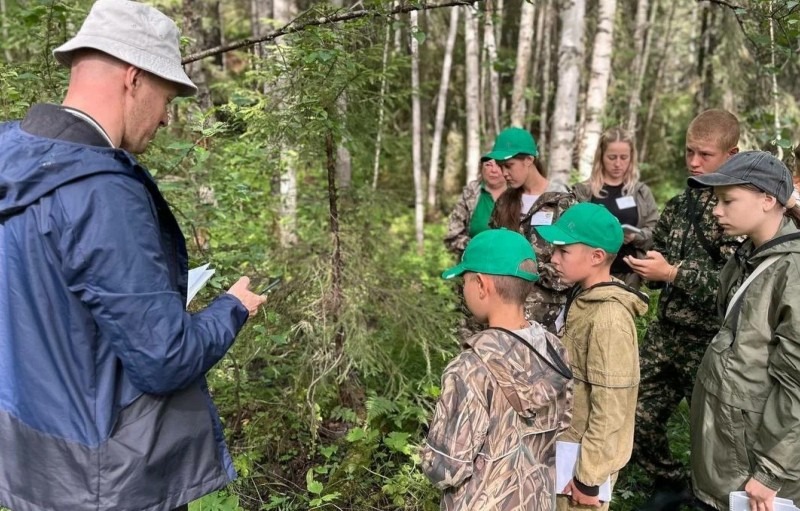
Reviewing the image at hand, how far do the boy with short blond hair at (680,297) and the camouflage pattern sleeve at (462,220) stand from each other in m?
1.53

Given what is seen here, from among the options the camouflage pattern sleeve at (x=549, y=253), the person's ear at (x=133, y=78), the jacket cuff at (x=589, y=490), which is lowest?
the jacket cuff at (x=589, y=490)

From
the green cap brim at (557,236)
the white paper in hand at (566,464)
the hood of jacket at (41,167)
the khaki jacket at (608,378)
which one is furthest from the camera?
the green cap brim at (557,236)

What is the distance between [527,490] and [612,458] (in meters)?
0.57

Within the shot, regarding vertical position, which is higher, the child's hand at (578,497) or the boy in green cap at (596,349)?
the boy in green cap at (596,349)

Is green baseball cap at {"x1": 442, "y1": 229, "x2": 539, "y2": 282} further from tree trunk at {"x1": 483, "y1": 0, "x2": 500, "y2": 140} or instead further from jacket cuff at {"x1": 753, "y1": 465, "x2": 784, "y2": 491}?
tree trunk at {"x1": 483, "y1": 0, "x2": 500, "y2": 140}

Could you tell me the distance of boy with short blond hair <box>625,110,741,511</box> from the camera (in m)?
3.14

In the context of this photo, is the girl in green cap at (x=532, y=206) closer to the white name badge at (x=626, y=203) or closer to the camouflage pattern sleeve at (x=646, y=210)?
the white name badge at (x=626, y=203)

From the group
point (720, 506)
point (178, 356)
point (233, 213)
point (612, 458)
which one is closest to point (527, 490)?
point (612, 458)

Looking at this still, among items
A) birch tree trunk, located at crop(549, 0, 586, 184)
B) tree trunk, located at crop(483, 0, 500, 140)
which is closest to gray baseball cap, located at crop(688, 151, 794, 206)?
birch tree trunk, located at crop(549, 0, 586, 184)

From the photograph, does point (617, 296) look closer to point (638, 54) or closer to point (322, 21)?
point (322, 21)

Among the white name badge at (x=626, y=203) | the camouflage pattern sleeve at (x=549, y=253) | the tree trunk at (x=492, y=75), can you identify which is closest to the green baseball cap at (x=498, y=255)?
the camouflage pattern sleeve at (x=549, y=253)

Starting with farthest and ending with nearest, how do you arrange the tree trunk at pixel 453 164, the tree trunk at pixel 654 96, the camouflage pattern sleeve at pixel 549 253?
1. the tree trunk at pixel 654 96
2. the tree trunk at pixel 453 164
3. the camouflage pattern sleeve at pixel 549 253

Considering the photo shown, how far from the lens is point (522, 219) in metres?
4.04

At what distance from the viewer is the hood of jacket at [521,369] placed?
203cm
